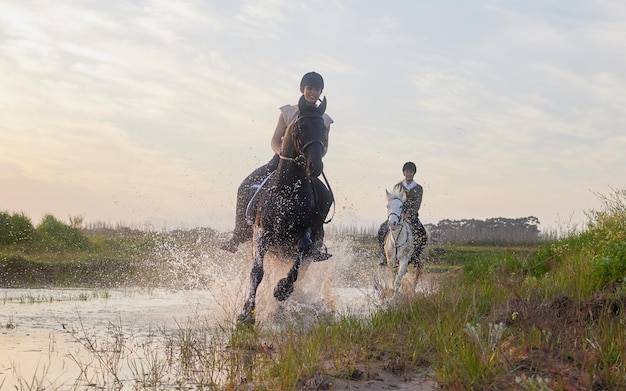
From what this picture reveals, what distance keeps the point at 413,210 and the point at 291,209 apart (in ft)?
18.7

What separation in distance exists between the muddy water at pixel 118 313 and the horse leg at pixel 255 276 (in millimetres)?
205

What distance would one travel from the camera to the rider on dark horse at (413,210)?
14.5m

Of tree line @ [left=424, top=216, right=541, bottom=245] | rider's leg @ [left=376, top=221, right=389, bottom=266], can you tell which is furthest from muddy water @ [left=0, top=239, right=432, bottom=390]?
tree line @ [left=424, top=216, right=541, bottom=245]

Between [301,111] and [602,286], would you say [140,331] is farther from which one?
[602,286]

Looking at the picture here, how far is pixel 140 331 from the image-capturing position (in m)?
9.84

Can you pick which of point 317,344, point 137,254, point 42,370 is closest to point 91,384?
point 42,370

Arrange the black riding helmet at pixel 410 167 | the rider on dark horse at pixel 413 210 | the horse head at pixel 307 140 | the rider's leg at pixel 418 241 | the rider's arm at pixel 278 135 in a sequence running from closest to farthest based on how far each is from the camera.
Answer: the horse head at pixel 307 140 < the rider's arm at pixel 278 135 < the rider on dark horse at pixel 413 210 < the rider's leg at pixel 418 241 < the black riding helmet at pixel 410 167

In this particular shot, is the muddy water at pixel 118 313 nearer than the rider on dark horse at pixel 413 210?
Yes

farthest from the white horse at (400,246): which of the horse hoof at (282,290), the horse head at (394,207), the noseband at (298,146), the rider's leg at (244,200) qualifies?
the noseband at (298,146)

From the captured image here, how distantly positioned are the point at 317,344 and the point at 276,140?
429 cm

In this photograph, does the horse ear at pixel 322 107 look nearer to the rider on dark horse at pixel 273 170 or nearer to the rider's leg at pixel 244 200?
the rider on dark horse at pixel 273 170

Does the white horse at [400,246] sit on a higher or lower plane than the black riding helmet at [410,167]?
lower

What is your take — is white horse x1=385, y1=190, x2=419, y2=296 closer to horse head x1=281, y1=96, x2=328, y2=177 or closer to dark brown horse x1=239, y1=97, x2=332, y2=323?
dark brown horse x1=239, y1=97, x2=332, y2=323

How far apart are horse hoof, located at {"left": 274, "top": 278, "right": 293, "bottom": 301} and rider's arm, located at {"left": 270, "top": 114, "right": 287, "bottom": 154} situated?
71.9 inches
